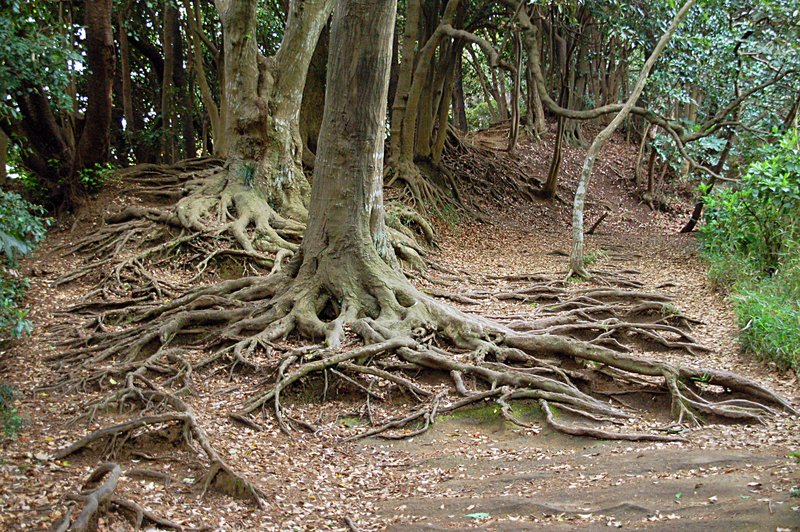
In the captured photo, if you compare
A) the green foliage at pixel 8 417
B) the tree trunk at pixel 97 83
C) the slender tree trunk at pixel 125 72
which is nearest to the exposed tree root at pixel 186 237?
the tree trunk at pixel 97 83

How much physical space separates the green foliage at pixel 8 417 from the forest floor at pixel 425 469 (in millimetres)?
77

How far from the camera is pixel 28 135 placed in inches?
421

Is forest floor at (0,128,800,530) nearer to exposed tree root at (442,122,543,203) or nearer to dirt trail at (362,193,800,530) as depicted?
dirt trail at (362,193,800,530)

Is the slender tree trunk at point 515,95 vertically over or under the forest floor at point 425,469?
over

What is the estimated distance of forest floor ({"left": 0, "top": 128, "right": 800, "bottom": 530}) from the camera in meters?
4.03

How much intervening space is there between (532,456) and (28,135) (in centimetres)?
935

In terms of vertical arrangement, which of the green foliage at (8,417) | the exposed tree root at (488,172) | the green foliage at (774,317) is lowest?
the green foliage at (8,417)

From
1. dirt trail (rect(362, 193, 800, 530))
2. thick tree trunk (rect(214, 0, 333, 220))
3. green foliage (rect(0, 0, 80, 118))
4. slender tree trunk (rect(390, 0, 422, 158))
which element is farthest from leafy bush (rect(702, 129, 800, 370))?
green foliage (rect(0, 0, 80, 118))

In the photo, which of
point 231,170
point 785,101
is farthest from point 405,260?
point 785,101

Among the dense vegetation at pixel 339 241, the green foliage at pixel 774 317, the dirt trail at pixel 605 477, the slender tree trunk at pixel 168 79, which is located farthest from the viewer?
the slender tree trunk at pixel 168 79

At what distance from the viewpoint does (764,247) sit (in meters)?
9.45

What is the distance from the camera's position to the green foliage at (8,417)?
4.93 m

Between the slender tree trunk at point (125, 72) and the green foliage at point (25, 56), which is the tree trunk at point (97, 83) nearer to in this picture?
the green foliage at point (25, 56)

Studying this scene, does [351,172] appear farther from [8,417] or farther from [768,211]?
[768,211]
